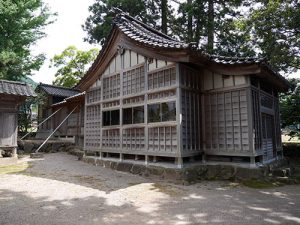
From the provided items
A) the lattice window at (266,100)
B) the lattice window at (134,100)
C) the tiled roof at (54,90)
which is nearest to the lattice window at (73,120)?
the tiled roof at (54,90)

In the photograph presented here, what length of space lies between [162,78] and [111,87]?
350 cm

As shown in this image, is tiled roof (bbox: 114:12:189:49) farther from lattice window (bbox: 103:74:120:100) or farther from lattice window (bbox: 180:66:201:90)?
lattice window (bbox: 103:74:120:100)

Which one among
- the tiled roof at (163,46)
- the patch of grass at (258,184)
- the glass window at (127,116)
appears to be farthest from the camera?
the glass window at (127,116)

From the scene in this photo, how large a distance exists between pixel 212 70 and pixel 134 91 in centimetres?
356

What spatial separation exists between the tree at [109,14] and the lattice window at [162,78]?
13.1m

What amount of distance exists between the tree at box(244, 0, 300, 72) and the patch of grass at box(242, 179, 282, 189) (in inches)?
358

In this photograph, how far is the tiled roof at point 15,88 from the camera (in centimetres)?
1295

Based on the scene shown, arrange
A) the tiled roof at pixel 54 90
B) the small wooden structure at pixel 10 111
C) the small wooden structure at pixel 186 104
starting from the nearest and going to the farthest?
the small wooden structure at pixel 186 104, the small wooden structure at pixel 10 111, the tiled roof at pixel 54 90

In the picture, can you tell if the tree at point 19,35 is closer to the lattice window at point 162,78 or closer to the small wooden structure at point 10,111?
the small wooden structure at point 10,111

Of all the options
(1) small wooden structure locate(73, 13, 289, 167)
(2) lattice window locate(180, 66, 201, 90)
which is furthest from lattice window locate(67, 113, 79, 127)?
(2) lattice window locate(180, 66, 201, 90)

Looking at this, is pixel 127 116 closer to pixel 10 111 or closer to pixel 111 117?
pixel 111 117

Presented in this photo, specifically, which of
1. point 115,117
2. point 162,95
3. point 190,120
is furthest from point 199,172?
point 115,117

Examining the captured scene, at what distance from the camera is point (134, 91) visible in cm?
1159

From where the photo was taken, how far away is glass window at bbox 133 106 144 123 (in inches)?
439
